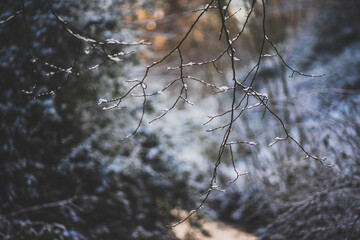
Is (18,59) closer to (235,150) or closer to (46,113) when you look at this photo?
(46,113)

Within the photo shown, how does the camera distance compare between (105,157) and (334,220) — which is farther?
(105,157)

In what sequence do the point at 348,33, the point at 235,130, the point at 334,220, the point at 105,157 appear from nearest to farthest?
the point at 334,220
the point at 105,157
the point at 235,130
the point at 348,33

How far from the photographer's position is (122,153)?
4.59m

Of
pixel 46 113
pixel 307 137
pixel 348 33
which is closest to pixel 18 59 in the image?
pixel 46 113

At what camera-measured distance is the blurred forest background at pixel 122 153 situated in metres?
3.45

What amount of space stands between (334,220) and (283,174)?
1.32 meters

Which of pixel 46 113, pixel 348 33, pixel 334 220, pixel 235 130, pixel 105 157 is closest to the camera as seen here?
pixel 334 220

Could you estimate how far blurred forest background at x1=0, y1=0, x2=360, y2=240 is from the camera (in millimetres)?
3451

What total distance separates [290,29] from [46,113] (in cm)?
987

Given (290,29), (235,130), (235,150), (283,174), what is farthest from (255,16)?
(290,29)

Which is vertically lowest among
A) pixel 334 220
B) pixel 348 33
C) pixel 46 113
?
pixel 334 220

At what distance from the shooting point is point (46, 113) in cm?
392

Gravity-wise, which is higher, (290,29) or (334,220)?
(290,29)

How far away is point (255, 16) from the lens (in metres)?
6.06
